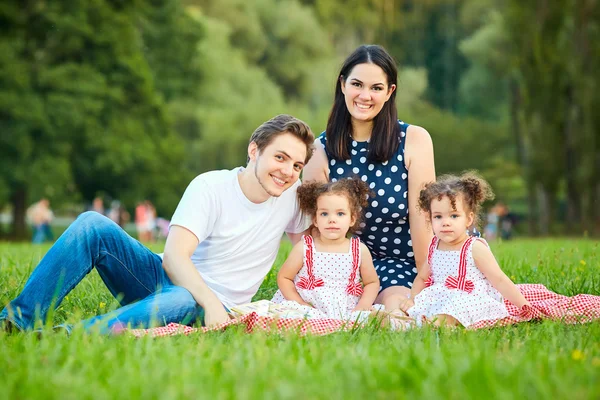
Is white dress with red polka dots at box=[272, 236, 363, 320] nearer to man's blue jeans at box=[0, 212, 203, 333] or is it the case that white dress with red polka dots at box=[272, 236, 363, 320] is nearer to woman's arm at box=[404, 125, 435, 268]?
woman's arm at box=[404, 125, 435, 268]

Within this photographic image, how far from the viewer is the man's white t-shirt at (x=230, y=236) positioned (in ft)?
14.2

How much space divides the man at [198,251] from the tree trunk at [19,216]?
57.6 ft

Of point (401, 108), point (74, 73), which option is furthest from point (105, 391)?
point (401, 108)

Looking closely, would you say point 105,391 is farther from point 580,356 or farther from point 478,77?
point 478,77

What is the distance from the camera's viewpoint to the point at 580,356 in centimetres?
287

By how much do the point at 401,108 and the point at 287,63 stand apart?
221 inches

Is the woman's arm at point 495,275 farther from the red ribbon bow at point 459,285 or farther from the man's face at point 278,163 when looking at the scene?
the man's face at point 278,163

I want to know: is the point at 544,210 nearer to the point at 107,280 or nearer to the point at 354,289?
the point at 354,289

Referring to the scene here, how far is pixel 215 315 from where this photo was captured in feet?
13.0

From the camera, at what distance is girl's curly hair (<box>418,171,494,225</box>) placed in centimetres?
447

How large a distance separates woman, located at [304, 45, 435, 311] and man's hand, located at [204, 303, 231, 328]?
45.8 inches

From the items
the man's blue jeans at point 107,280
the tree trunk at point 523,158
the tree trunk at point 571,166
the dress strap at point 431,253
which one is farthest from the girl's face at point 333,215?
the tree trunk at point 523,158

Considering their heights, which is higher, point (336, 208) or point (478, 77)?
point (478, 77)

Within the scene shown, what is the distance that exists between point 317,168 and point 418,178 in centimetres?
64
